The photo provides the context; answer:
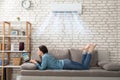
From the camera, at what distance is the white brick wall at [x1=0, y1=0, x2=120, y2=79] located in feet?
22.2

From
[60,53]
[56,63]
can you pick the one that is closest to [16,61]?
[60,53]

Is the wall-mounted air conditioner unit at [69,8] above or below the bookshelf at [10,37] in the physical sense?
above

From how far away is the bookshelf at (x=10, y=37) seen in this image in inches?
253

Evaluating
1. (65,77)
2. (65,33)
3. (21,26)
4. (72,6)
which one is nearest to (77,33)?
(65,33)

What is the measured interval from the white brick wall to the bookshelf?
17 cm

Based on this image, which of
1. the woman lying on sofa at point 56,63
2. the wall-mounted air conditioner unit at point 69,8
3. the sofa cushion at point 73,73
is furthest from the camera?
the wall-mounted air conditioner unit at point 69,8

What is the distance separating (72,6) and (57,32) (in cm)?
82

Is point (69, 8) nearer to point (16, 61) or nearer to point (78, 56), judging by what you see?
point (78, 56)

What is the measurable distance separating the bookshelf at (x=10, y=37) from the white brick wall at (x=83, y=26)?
0.17m

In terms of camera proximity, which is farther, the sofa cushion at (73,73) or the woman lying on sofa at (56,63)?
the woman lying on sofa at (56,63)

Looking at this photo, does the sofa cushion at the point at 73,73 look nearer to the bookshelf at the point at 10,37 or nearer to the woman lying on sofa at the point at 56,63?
the woman lying on sofa at the point at 56,63

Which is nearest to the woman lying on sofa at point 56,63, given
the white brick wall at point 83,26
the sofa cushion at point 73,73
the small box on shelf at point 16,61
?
the sofa cushion at point 73,73

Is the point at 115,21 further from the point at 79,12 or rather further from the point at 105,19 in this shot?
the point at 79,12

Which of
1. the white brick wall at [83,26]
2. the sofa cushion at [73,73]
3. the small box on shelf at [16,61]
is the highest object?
the white brick wall at [83,26]
